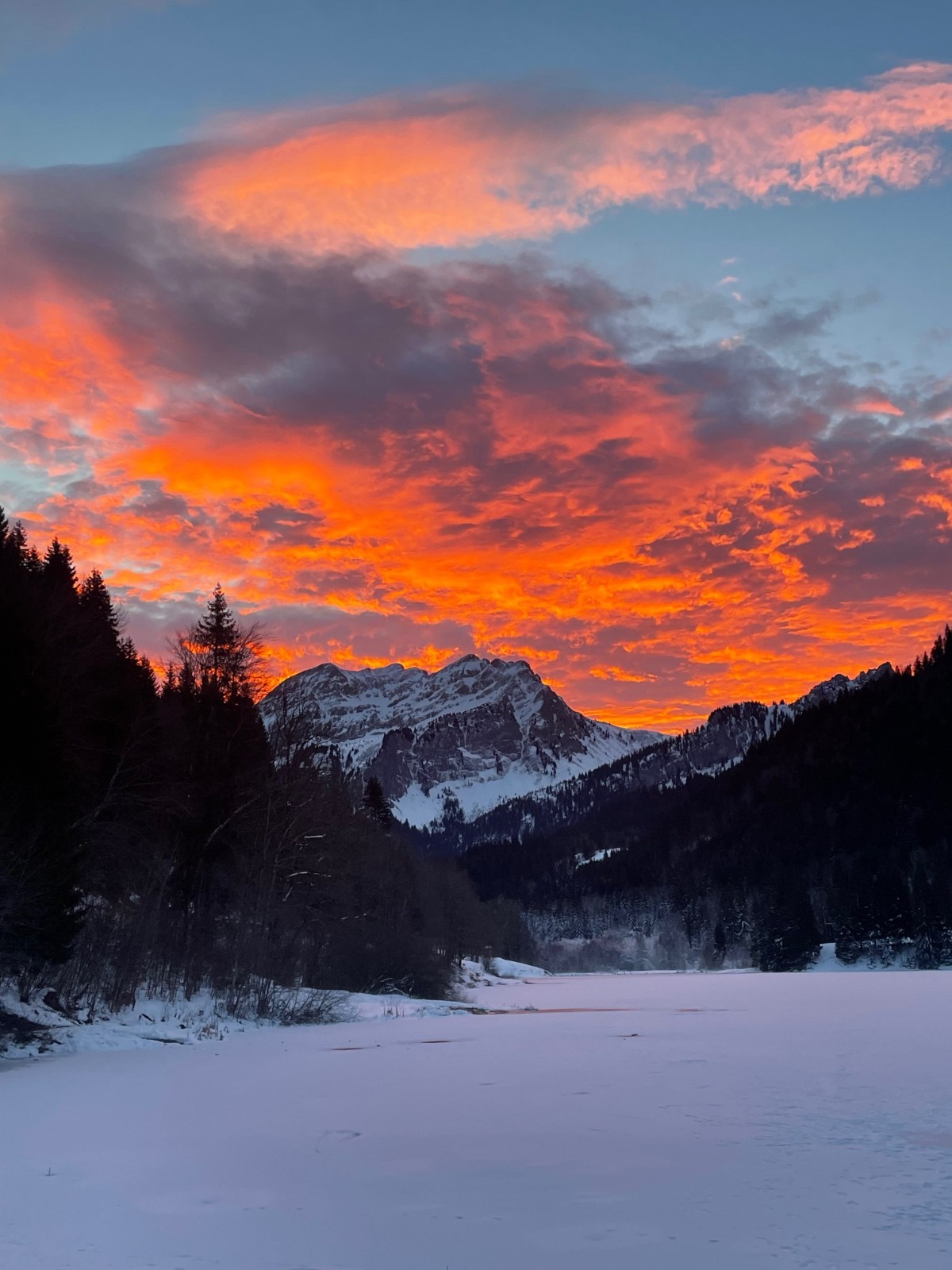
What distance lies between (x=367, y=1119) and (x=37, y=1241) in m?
7.39

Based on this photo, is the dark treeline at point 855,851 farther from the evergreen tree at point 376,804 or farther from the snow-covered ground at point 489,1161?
the snow-covered ground at point 489,1161

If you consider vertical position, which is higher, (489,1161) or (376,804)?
(376,804)

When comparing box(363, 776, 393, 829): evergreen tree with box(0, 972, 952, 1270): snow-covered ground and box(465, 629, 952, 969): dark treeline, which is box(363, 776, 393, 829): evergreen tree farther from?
box(0, 972, 952, 1270): snow-covered ground

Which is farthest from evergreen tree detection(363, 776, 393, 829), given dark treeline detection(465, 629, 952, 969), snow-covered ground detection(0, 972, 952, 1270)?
snow-covered ground detection(0, 972, 952, 1270)

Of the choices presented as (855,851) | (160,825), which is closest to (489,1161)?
(160,825)

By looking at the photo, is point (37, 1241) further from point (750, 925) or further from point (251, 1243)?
point (750, 925)

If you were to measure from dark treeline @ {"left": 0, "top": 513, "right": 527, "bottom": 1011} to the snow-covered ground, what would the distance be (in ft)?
20.7

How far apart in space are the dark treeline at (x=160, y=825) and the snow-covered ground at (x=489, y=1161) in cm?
630

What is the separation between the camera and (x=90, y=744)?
34.2 metres

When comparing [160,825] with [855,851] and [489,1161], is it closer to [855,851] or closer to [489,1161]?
[489,1161]

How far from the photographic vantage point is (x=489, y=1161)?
12.2 meters

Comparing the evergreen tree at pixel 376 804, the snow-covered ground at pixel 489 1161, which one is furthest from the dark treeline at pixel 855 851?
the snow-covered ground at pixel 489 1161

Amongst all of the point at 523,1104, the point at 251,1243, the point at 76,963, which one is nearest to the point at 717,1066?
the point at 523,1104

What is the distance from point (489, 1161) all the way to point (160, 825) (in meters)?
30.2
